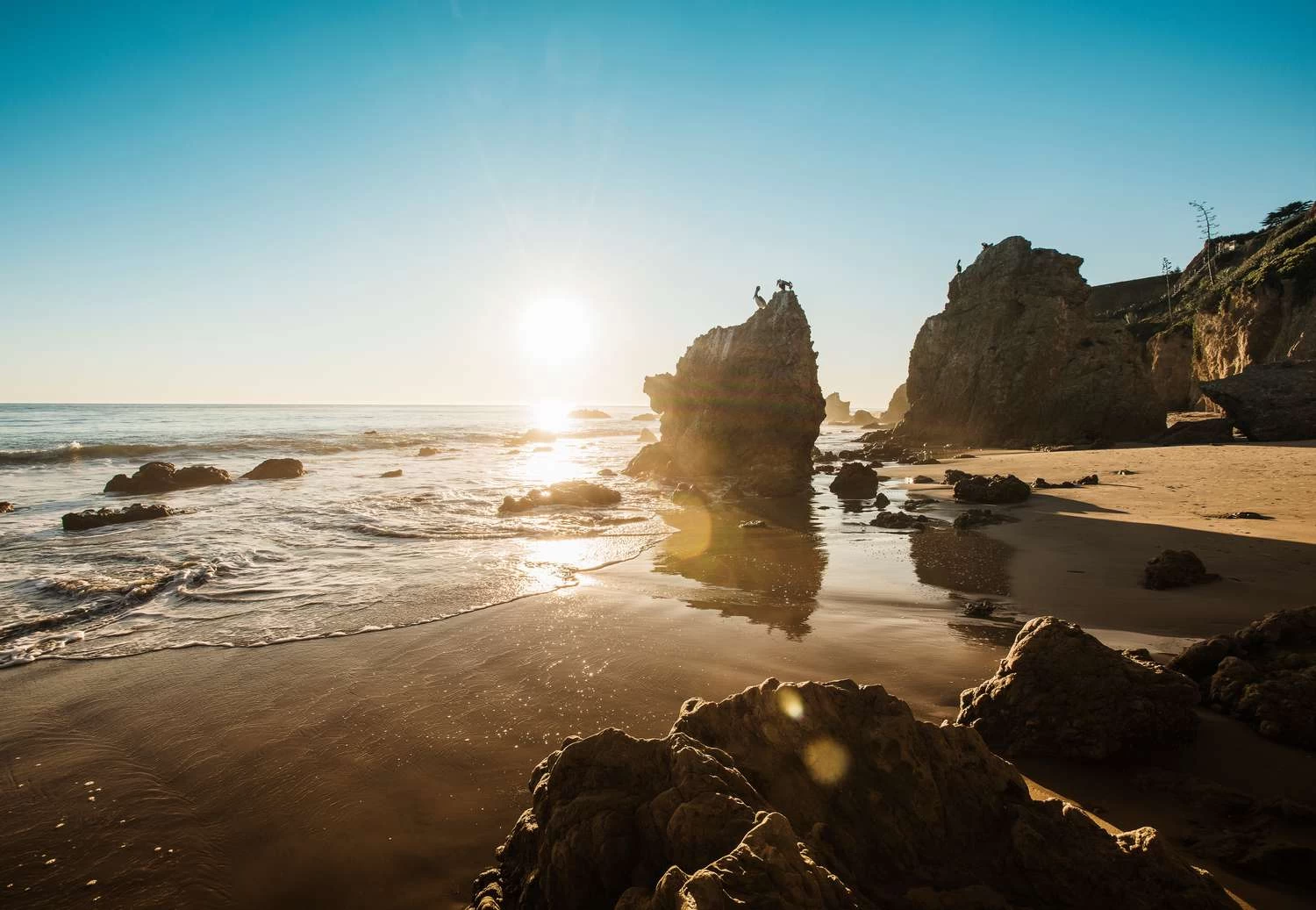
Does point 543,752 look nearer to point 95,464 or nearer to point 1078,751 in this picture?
point 1078,751

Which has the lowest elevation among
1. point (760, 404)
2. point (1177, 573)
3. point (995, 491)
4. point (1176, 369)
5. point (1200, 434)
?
point (1177, 573)

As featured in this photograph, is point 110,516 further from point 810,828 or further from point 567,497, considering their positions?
point 810,828

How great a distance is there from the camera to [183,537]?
1114cm

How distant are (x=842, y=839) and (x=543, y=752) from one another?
2226mm

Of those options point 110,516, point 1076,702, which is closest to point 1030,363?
point 1076,702

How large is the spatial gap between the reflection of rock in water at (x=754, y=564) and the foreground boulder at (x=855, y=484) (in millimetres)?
4016

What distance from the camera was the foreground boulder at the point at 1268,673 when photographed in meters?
3.44

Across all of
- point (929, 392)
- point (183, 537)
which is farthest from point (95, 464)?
point (929, 392)

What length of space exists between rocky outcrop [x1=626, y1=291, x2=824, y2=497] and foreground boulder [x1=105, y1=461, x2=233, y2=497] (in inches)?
691

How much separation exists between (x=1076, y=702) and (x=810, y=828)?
7.33ft

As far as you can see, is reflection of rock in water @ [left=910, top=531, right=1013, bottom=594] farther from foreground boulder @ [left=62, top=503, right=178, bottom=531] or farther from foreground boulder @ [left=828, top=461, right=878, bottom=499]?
foreground boulder @ [left=62, top=503, right=178, bottom=531]

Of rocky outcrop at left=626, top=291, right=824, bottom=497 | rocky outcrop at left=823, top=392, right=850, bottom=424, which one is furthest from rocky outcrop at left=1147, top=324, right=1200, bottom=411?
rocky outcrop at left=823, top=392, right=850, bottom=424

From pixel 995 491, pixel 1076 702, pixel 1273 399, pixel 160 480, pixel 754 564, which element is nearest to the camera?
pixel 1076 702

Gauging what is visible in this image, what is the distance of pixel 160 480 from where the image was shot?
60.5 feet
